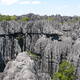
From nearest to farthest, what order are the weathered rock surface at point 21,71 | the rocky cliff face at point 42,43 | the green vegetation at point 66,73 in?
the weathered rock surface at point 21,71 < the green vegetation at point 66,73 < the rocky cliff face at point 42,43

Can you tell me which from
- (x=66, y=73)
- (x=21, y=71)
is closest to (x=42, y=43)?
(x=66, y=73)

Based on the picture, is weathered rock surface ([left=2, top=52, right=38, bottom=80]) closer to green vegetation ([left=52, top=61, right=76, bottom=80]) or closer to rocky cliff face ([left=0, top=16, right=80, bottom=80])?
green vegetation ([left=52, top=61, right=76, bottom=80])

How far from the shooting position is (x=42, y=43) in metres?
54.6

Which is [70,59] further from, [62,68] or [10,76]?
[10,76]

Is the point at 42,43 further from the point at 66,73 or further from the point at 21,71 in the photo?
the point at 21,71

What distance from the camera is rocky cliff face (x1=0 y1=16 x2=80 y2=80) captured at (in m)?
48.7

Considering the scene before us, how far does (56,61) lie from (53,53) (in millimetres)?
1912

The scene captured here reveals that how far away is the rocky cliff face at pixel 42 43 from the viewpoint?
160ft

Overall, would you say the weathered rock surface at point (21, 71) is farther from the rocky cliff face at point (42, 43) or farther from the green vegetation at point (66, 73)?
the rocky cliff face at point (42, 43)

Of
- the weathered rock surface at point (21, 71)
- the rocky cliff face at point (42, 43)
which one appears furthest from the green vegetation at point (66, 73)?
the weathered rock surface at point (21, 71)

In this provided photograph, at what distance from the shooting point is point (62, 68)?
1660 inches

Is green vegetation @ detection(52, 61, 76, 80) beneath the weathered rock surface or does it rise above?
beneath

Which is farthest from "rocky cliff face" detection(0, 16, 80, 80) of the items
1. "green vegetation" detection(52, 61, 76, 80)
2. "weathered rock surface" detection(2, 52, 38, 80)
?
"weathered rock surface" detection(2, 52, 38, 80)

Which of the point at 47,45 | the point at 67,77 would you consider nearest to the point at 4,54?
the point at 47,45
